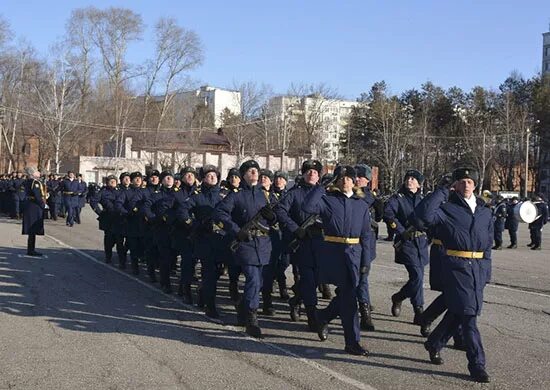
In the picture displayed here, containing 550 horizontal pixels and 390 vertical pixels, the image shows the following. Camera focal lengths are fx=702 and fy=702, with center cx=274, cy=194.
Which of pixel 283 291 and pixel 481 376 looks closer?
pixel 481 376

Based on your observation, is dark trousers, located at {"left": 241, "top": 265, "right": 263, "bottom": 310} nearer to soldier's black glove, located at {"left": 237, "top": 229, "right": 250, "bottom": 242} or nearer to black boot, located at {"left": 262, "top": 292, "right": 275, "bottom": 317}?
soldier's black glove, located at {"left": 237, "top": 229, "right": 250, "bottom": 242}

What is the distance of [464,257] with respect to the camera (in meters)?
6.62

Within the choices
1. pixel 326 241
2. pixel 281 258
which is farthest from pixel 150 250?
pixel 326 241

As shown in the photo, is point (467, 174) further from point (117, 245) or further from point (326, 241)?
point (117, 245)

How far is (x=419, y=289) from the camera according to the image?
351 inches

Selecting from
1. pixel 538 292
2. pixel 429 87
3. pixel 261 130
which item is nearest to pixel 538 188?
pixel 429 87

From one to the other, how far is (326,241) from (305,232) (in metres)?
0.52

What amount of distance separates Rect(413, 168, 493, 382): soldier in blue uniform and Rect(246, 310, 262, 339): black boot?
82.7 inches

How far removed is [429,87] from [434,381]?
6531 centimetres

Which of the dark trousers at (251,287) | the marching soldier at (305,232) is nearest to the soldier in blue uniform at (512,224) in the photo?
the marching soldier at (305,232)

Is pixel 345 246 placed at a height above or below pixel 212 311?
above

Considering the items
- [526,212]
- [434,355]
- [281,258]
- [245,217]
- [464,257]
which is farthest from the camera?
[526,212]

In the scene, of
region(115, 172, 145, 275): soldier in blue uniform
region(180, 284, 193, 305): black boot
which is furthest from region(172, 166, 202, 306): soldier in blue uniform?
region(115, 172, 145, 275): soldier in blue uniform

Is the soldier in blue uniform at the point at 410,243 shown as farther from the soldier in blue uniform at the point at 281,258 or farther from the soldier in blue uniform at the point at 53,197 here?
the soldier in blue uniform at the point at 53,197
